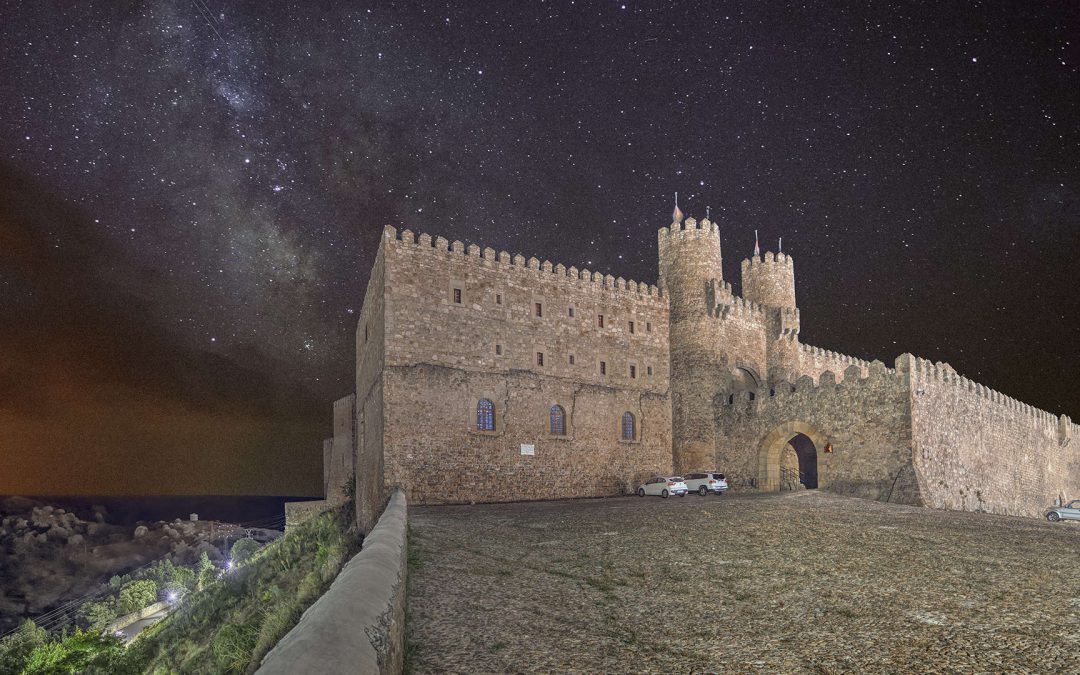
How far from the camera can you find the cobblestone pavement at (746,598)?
5.54 metres

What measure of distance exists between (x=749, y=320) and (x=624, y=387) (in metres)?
8.32

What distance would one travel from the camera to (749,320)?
32812 millimetres

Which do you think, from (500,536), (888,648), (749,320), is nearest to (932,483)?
(749,320)

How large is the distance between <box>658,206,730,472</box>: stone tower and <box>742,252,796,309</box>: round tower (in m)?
4.54

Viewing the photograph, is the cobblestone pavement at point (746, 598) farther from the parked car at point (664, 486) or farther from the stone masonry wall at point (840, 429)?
the parked car at point (664, 486)

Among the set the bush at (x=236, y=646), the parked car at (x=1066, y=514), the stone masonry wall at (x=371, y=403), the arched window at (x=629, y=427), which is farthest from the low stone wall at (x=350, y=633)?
the parked car at (x=1066, y=514)

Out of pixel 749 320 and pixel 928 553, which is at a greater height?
pixel 749 320

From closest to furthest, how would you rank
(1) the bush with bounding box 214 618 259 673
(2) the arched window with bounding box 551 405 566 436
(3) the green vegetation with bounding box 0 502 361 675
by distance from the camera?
(1) the bush with bounding box 214 618 259 673
(3) the green vegetation with bounding box 0 502 361 675
(2) the arched window with bounding box 551 405 566 436

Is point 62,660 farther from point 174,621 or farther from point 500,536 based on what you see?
point 500,536

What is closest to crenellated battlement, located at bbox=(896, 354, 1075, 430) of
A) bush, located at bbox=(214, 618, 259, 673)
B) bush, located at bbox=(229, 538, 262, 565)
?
bush, located at bbox=(214, 618, 259, 673)

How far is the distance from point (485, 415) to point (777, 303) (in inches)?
712

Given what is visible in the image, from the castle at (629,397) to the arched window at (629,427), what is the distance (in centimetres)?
6

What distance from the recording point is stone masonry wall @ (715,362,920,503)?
2370 cm

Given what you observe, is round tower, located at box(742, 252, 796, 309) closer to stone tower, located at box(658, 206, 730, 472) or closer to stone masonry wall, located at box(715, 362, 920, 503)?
stone tower, located at box(658, 206, 730, 472)
